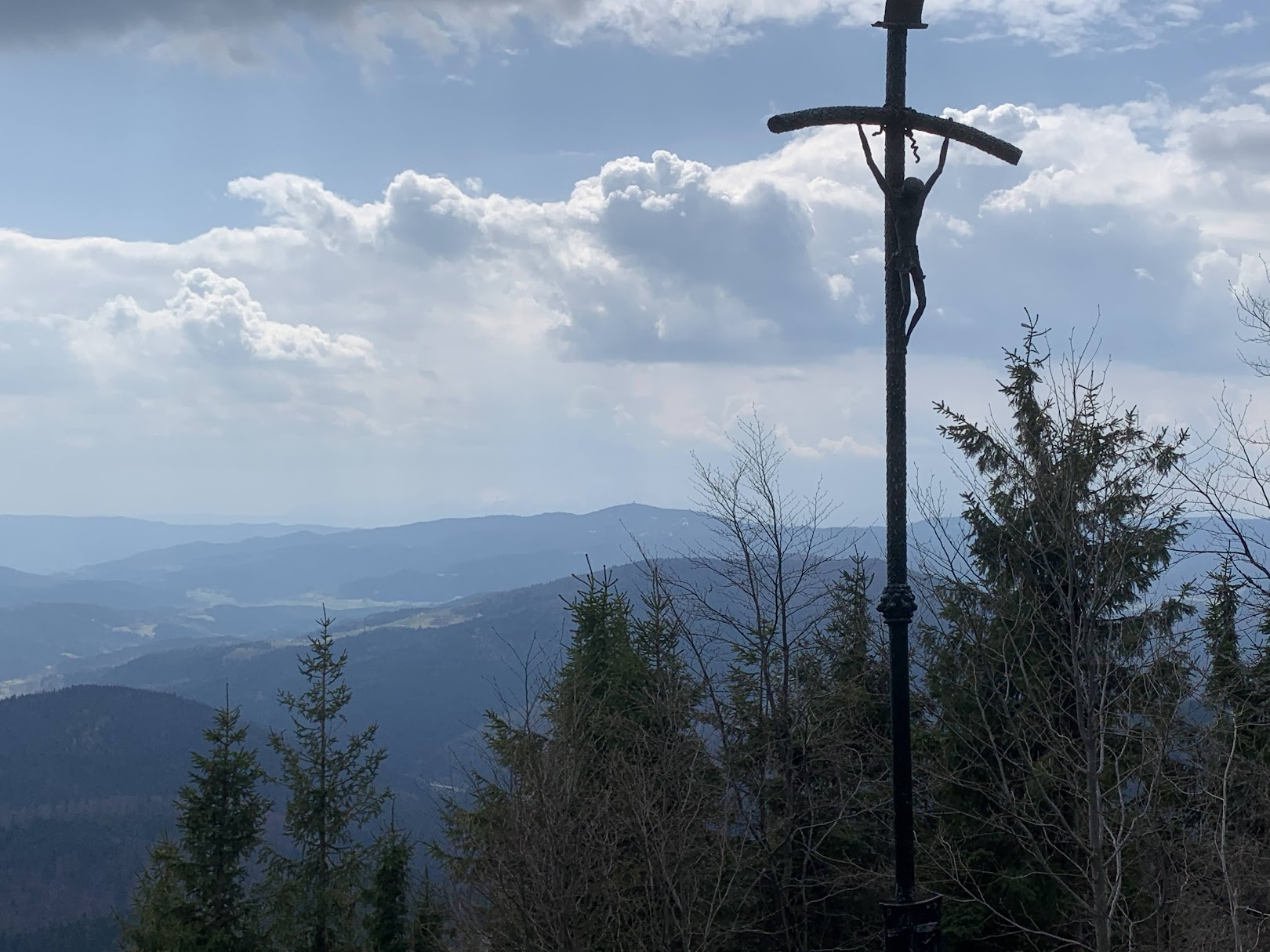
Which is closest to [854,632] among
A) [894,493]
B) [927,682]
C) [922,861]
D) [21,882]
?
[927,682]

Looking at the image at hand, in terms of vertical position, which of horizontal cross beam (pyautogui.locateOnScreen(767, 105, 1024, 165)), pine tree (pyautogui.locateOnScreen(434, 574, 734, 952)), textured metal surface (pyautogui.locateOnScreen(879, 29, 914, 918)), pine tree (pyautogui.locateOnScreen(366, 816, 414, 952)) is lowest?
pine tree (pyautogui.locateOnScreen(366, 816, 414, 952))

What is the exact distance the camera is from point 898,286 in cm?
592

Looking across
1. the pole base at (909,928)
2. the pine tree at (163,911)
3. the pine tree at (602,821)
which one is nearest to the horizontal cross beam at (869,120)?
the pole base at (909,928)

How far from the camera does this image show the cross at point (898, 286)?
5746mm

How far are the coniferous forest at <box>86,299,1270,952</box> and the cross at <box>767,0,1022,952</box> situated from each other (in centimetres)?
344

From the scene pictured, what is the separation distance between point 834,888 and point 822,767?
2053 millimetres

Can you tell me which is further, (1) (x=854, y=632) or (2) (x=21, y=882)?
(2) (x=21, y=882)

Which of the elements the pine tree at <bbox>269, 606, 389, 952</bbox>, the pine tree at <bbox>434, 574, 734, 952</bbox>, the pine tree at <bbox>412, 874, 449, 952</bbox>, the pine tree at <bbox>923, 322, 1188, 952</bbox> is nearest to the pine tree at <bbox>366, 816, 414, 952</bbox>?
the pine tree at <bbox>269, 606, 389, 952</bbox>

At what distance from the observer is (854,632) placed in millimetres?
21344

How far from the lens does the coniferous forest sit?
11.0 m

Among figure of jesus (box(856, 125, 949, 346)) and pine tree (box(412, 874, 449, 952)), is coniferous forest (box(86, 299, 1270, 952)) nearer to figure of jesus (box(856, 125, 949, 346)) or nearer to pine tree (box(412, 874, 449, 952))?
pine tree (box(412, 874, 449, 952))

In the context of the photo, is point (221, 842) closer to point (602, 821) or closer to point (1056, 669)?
point (602, 821)

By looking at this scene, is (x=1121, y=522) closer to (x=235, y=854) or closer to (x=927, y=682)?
(x=927, y=682)

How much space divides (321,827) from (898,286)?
2912 cm
